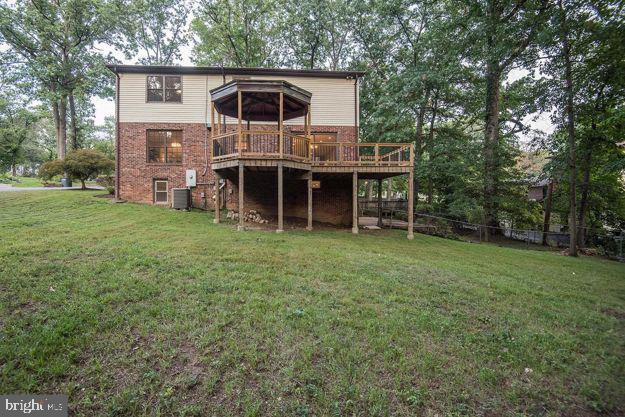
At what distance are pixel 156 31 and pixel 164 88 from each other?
1424 centimetres

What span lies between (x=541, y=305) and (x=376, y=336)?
3.66 metres

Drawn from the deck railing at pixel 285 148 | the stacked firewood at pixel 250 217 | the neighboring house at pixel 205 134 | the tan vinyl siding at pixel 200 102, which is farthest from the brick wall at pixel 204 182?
the deck railing at pixel 285 148

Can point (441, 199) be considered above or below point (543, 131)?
below

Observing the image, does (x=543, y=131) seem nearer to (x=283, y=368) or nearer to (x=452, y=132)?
(x=452, y=132)

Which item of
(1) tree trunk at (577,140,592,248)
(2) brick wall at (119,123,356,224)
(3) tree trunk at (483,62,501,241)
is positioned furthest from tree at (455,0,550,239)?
(2) brick wall at (119,123,356,224)

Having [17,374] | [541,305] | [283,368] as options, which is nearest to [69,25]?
[17,374]

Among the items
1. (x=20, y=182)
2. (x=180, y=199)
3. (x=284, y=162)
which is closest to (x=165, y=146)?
(x=180, y=199)

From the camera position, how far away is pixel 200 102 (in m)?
12.8

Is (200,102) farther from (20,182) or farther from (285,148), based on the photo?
(20,182)

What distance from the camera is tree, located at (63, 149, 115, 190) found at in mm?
13875

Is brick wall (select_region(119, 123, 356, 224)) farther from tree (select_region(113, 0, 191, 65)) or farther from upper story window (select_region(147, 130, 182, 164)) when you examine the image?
tree (select_region(113, 0, 191, 65))

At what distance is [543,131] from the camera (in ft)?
46.9

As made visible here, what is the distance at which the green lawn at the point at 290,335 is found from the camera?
8.82 ft

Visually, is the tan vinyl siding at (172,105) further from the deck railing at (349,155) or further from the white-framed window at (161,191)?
the deck railing at (349,155)
